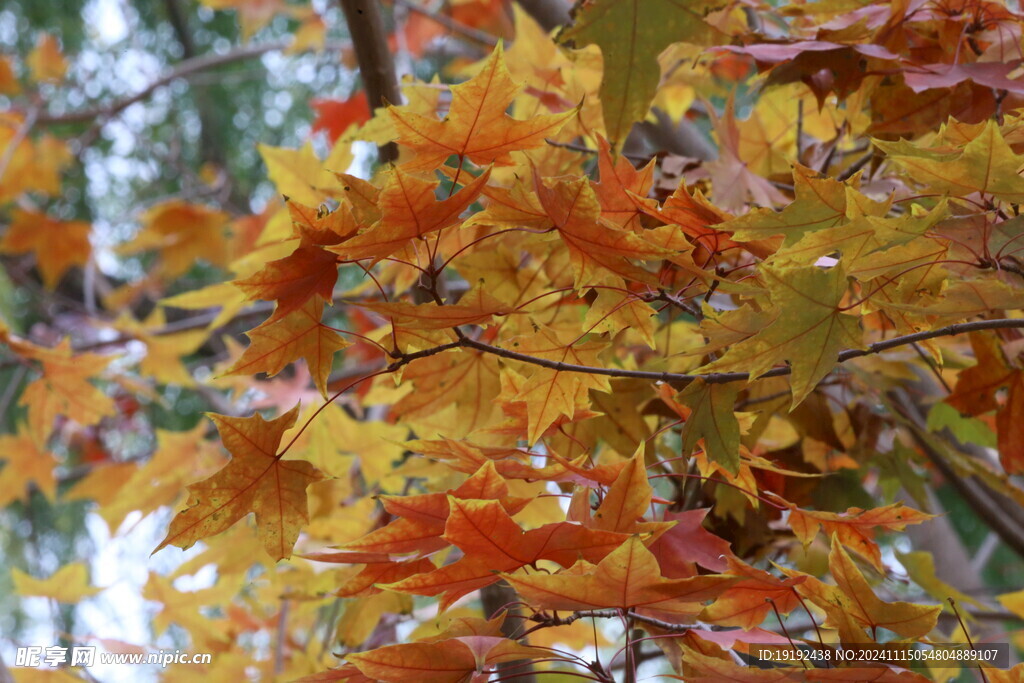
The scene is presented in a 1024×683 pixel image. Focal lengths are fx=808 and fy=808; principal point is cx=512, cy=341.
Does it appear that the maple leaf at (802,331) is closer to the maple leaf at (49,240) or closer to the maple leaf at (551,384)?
the maple leaf at (551,384)

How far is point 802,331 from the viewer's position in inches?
17.3

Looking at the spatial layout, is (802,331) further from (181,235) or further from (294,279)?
(181,235)

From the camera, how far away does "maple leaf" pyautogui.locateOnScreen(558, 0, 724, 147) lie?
24.0 inches

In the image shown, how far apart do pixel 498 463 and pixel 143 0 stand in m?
2.70

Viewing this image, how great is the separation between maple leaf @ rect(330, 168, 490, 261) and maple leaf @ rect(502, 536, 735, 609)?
20 centimetres

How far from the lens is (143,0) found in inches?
103

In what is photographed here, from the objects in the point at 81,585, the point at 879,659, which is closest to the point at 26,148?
the point at 81,585

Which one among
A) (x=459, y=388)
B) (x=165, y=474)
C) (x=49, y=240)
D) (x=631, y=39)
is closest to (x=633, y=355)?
(x=459, y=388)

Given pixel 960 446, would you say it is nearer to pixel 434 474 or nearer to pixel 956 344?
pixel 956 344

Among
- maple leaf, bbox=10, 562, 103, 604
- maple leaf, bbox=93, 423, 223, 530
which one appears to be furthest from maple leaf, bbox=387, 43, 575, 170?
maple leaf, bbox=10, 562, 103, 604

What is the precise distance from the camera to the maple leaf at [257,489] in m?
0.51

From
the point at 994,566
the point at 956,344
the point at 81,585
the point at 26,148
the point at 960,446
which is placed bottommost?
the point at 994,566

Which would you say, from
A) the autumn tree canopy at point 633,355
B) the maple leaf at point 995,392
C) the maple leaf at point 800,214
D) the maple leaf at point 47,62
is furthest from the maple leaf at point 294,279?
the maple leaf at point 47,62

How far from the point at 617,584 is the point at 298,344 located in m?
0.27
